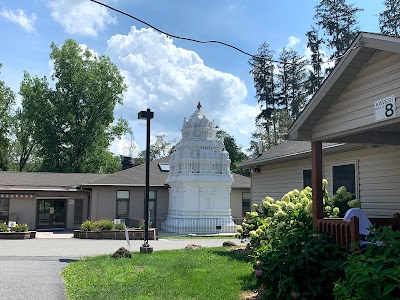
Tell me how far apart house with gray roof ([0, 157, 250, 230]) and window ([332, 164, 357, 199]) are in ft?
56.3

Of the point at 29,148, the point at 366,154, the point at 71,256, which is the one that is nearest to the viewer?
the point at 366,154

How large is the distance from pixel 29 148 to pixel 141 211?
26137mm

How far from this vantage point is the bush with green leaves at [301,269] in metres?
6.46

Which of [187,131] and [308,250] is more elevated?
[187,131]

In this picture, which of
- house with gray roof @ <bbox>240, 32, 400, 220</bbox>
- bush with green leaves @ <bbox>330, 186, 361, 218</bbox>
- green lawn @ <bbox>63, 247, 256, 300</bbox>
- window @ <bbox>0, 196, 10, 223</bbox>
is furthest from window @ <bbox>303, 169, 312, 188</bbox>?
window @ <bbox>0, 196, 10, 223</bbox>

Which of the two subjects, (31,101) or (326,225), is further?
(31,101)

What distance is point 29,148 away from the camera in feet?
168

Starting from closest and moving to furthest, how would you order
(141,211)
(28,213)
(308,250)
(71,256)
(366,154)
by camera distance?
(308,250) → (366,154) → (71,256) → (28,213) → (141,211)

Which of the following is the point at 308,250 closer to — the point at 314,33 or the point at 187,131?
the point at 187,131

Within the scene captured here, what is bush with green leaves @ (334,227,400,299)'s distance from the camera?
431 cm

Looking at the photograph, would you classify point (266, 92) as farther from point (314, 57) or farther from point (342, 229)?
point (342, 229)

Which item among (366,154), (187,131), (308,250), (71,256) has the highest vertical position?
(187,131)

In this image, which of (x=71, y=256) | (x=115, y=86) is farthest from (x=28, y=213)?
(x=115, y=86)

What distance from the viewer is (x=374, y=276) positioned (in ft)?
14.4
